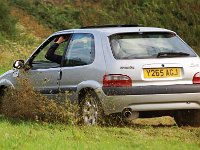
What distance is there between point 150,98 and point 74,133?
4.63 feet

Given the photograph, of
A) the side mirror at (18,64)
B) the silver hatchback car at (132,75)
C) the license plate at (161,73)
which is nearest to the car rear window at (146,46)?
the silver hatchback car at (132,75)

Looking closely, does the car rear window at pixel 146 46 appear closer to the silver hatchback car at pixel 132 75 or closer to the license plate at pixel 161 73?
the silver hatchback car at pixel 132 75

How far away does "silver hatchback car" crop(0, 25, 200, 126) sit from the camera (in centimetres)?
875

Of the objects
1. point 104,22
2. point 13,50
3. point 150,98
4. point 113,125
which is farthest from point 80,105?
point 104,22

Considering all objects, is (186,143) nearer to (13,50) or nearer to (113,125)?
(113,125)

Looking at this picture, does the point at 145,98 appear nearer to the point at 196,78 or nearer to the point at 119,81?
the point at 119,81

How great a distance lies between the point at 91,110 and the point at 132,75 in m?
0.84

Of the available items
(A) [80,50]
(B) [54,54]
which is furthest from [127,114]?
(B) [54,54]

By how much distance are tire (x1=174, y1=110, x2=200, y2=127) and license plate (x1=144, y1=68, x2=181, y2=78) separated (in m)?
0.94

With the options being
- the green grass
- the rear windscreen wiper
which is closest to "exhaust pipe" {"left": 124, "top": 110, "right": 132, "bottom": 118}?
the green grass

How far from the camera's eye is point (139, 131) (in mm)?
8461

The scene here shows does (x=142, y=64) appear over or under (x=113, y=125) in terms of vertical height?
over

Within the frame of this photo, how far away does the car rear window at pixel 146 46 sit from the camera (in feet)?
29.6

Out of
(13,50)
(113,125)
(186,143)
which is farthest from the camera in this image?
(13,50)
